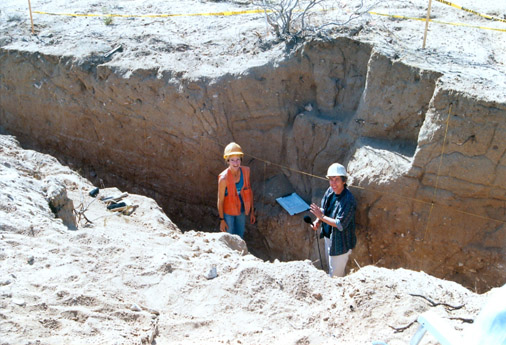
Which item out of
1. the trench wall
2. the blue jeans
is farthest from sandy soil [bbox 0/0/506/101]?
the blue jeans

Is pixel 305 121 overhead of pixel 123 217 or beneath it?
overhead

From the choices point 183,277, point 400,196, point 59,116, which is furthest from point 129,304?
point 59,116

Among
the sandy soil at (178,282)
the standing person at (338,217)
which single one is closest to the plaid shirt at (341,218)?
the standing person at (338,217)

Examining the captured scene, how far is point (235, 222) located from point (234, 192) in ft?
1.77

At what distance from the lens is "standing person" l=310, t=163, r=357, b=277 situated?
17.3 ft

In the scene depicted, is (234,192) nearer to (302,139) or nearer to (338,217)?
(302,139)

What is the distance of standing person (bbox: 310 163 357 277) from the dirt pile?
1.96 ft

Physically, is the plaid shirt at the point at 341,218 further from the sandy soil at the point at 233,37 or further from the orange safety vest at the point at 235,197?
the sandy soil at the point at 233,37

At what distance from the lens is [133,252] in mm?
4457

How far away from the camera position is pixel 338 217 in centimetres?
525

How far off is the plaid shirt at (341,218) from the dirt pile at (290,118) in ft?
2.04

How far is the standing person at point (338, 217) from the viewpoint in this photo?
527cm

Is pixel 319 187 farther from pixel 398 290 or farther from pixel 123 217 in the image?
pixel 398 290

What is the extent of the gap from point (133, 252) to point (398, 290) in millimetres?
2260
